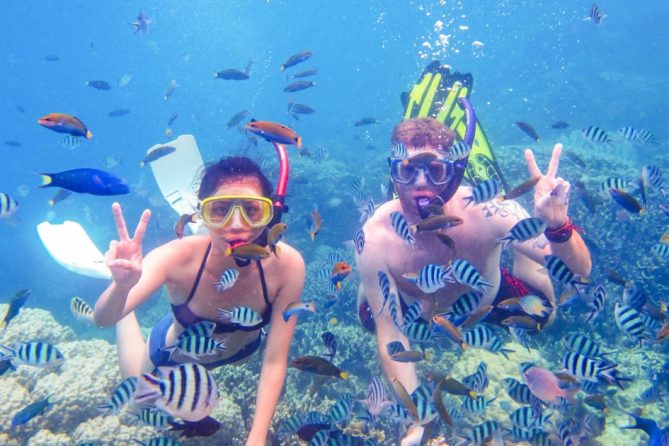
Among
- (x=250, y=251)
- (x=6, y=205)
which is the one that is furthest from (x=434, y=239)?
(x=6, y=205)

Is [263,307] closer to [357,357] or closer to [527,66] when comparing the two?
[357,357]

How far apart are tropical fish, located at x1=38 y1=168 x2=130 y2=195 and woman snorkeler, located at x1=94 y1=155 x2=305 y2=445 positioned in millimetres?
774

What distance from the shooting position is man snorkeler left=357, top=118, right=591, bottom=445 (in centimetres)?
387

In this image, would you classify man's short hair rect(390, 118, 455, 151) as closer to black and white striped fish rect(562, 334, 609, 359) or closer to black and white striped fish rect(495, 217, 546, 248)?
black and white striped fish rect(495, 217, 546, 248)

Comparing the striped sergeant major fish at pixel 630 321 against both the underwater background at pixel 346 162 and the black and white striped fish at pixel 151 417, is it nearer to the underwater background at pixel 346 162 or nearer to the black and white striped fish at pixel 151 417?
the underwater background at pixel 346 162

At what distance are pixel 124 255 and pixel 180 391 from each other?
1.26m

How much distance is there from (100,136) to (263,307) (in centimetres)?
11819

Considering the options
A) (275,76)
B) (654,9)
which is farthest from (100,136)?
(654,9)

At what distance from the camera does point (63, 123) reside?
4270 mm

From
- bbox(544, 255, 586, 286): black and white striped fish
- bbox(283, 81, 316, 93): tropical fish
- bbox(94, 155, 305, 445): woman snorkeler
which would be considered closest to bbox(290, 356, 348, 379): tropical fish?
bbox(94, 155, 305, 445): woman snorkeler

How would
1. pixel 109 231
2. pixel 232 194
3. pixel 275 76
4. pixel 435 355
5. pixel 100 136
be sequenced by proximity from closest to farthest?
pixel 232 194 → pixel 435 355 → pixel 109 231 → pixel 100 136 → pixel 275 76

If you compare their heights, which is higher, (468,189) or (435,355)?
(468,189)

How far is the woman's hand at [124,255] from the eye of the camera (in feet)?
9.61

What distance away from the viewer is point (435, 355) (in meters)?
7.53
